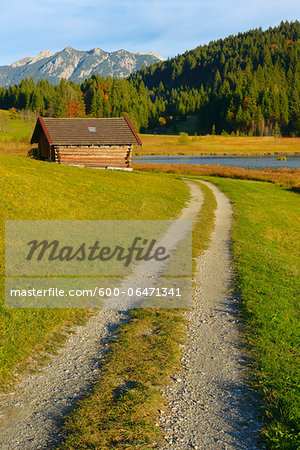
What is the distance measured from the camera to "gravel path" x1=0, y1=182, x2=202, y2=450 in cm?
438

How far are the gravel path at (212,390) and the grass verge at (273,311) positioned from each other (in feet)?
0.83

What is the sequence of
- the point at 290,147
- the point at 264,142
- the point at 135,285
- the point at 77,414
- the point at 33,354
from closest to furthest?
the point at 77,414 → the point at 33,354 → the point at 135,285 → the point at 290,147 → the point at 264,142

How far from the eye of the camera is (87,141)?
36.5 m

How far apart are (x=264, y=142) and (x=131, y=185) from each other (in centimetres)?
12290

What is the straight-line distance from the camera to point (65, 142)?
3525 cm

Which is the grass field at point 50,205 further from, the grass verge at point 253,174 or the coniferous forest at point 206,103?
the coniferous forest at point 206,103

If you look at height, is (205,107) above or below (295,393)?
above

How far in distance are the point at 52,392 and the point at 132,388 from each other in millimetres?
1159

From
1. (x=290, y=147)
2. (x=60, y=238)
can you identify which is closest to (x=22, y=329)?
(x=60, y=238)

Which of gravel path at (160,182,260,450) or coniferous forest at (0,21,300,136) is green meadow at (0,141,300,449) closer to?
gravel path at (160,182,260,450)

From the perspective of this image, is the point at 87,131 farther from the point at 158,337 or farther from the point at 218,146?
the point at 218,146

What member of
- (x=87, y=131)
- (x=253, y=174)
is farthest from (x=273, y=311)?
(x=253, y=174)

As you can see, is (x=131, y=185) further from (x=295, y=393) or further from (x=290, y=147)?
(x=290, y=147)

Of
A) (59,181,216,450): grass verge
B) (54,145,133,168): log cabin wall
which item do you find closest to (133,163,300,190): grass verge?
(54,145,133,168): log cabin wall
